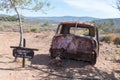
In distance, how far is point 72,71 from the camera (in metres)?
11.8

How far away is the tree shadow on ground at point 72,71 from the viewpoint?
1084 centimetres

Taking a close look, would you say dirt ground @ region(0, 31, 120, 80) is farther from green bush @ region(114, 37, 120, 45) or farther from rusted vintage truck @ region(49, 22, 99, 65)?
green bush @ region(114, 37, 120, 45)

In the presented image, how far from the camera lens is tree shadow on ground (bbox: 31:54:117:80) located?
1084 cm

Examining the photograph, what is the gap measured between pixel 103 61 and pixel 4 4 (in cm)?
465

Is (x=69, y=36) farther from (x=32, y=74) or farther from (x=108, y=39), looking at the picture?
(x=108, y=39)

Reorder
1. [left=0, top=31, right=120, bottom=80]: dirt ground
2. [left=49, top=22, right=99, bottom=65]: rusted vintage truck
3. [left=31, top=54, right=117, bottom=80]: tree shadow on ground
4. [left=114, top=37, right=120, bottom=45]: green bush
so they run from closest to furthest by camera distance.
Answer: [left=0, top=31, right=120, bottom=80]: dirt ground
[left=31, top=54, right=117, bottom=80]: tree shadow on ground
[left=49, top=22, right=99, bottom=65]: rusted vintage truck
[left=114, top=37, right=120, bottom=45]: green bush

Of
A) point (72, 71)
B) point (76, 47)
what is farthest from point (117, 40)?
point (72, 71)

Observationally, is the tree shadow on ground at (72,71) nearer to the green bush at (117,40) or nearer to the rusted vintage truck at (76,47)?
the rusted vintage truck at (76,47)

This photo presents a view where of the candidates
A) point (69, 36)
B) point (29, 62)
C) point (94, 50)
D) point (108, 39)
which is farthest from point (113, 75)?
point (108, 39)

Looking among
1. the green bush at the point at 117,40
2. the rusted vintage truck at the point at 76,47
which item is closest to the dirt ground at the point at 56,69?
the rusted vintage truck at the point at 76,47

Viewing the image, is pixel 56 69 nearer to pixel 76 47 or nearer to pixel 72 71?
pixel 72 71

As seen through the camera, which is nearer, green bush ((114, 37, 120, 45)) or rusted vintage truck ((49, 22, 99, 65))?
rusted vintage truck ((49, 22, 99, 65))

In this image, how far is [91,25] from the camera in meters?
13.7

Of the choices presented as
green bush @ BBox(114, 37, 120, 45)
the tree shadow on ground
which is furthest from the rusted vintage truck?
green bush @ BBox(114, 37, 120, 45)
